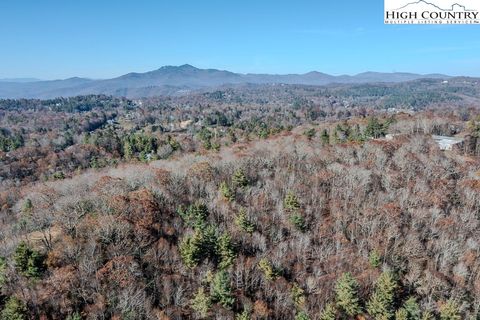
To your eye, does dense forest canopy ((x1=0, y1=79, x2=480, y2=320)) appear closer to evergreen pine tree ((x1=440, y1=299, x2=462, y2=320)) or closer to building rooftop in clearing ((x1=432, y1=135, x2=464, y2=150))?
evergreen pine tree ((x1=440, y1=299, x2=462, y2=320))

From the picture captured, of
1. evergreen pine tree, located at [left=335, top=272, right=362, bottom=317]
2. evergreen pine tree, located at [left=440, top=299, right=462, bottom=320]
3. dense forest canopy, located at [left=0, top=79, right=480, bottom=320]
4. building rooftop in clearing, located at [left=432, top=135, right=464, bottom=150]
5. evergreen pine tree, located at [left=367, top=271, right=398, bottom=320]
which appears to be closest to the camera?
dense forest canopy, located at [left=0, top=79, right=480, bottom=320]

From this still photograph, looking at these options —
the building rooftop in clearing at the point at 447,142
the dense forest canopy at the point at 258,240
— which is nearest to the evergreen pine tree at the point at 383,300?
the dense forest canopy at the point at 258,240

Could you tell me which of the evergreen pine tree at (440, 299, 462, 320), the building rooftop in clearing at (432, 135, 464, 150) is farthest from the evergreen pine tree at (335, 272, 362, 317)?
the building rooftop in clearing at (432, 135, 464, 150)

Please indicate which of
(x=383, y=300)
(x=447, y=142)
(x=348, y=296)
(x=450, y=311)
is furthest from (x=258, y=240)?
(x=447, y=142)

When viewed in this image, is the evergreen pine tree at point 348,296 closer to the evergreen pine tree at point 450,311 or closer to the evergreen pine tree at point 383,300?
the evergreen pine tree at point 383,300

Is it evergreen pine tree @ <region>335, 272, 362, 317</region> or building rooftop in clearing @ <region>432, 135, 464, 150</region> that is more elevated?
building rooftop in clearing @ <region>432, 135, 464, 150</region>

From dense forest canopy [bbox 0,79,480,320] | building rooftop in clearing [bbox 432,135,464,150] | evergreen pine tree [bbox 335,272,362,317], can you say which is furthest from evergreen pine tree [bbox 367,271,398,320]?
building rooftop in clearing [bbox 432,135,464,150]

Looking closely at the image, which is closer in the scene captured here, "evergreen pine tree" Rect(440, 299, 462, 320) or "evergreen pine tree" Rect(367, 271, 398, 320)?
"evergreen pine tree" Rect(440, 299, 462, 320)

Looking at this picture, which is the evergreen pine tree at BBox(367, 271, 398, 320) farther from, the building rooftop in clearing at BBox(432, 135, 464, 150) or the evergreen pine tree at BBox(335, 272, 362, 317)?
the building rooftop in clearing at BBox(432, 135, 464, 150)

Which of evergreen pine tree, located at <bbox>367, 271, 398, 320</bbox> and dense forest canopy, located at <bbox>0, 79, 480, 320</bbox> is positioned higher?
dense forest canopy, located at <bbox>0, 79, 480, 320</bbox>

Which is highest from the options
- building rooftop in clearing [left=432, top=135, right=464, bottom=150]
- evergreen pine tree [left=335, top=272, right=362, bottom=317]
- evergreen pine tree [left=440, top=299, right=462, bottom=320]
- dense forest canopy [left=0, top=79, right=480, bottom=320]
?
building rooftop in clearing [left=432, top=135, right=464, bottom=150]

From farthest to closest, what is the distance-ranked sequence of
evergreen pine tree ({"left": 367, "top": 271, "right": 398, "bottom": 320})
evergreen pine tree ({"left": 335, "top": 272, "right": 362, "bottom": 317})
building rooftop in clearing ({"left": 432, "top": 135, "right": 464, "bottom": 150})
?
building rooftop in clearing ({"left": 432, "top": 135, "right": 464, "bottom": 150})
evergreen pine tree ({"left": 335, "top": 272, "right": 362, "bottom": 317})
evergreen pine tree ({"left": 367, "top": 271, "right": 398, "bottom": 320})

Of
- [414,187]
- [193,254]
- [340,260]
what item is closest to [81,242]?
[193,254]
